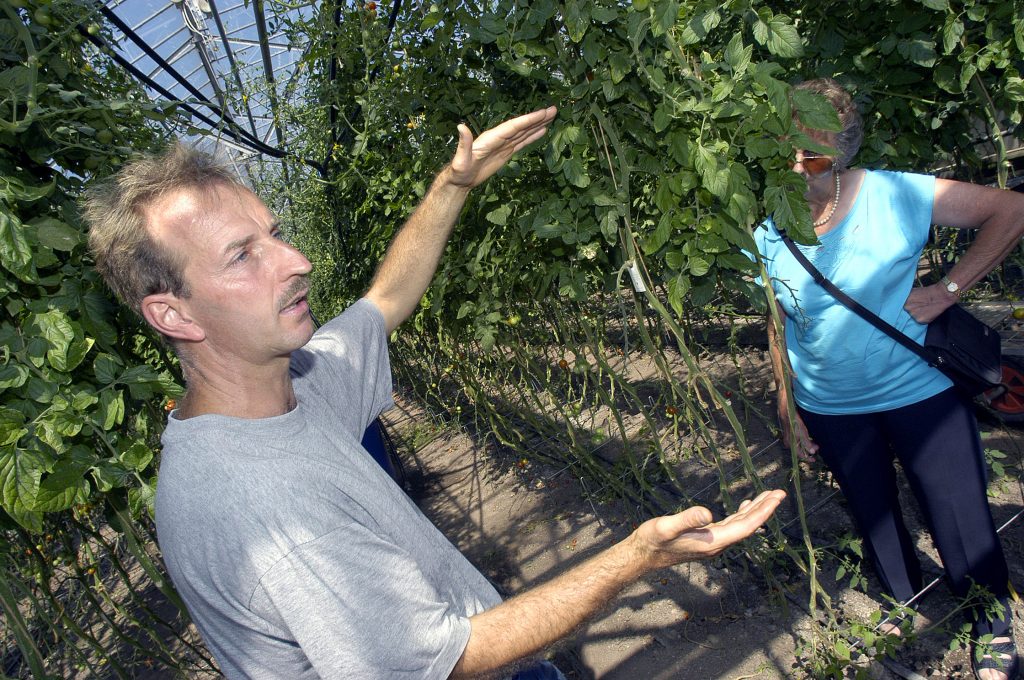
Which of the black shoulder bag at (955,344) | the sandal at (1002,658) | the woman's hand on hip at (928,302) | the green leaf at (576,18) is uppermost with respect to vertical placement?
the green leaf at (576,18)

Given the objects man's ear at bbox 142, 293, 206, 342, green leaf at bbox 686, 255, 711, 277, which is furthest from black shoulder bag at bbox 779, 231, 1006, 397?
man's ear at bbox 142, 293, 206, 342

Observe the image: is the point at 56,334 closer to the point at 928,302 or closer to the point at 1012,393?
the point at 928,302

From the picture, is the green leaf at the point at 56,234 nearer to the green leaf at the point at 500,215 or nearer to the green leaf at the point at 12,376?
the green leaf at the point at 12,376

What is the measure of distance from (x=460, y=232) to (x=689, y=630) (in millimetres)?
1434

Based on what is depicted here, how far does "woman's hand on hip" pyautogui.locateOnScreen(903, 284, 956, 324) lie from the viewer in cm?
169

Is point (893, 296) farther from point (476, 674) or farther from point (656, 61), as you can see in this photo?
point (476, 674)

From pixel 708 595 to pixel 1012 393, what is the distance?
1.36 m

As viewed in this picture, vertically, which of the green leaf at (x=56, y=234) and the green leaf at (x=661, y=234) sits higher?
the green leaf at (x=56, y=234)

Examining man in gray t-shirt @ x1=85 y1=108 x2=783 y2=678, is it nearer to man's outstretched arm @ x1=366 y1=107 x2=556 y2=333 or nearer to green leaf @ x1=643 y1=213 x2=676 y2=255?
man's outstretched arm @ x1=366 y1=107 x2=556 y2=333

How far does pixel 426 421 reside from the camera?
18.2ft

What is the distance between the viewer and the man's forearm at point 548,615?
3.34 feet

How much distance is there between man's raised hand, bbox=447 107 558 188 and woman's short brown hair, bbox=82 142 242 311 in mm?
475

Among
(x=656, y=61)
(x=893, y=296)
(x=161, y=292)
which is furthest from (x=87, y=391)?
(x=893, y=296)

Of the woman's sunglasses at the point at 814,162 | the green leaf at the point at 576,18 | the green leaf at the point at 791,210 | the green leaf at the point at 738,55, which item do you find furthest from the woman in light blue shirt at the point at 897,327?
the green leaf at the point at 576,18
